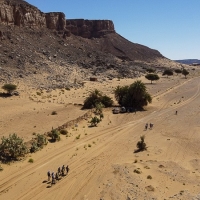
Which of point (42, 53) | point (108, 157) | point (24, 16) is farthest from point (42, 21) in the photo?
point (108, 157)

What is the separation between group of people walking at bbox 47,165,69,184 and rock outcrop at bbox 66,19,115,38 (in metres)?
137

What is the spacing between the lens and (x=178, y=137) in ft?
105

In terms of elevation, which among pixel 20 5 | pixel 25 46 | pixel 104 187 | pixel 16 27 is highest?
pixel 20 5

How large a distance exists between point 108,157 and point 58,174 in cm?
560

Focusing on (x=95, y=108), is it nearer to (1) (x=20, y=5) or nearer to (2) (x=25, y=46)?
(2) (x=25, y=46)

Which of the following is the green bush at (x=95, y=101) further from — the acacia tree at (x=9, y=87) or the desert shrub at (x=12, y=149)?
the desert shrub at (x=12, y=149)

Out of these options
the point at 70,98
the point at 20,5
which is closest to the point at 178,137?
the point at 70,98

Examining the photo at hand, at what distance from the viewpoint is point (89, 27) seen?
164m

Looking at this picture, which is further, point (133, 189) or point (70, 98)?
point (70, 98)

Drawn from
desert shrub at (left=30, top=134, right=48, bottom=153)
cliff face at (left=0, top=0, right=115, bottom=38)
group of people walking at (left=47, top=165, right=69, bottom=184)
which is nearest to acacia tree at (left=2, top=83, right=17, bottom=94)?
desert shrub at (left=30, top=134, right=48, bottom=153)

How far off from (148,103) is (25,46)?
50.7 meters

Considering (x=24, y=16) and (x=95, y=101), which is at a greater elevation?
(x=24, y=16)

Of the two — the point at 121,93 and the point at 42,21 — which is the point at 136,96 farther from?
the point at 42,21

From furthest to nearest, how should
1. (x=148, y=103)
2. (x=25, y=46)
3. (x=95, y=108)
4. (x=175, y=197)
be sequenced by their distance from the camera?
(x=25, y=46) → (x=148, y=103) → (x=95, y=108) → (x=175, y=197)
